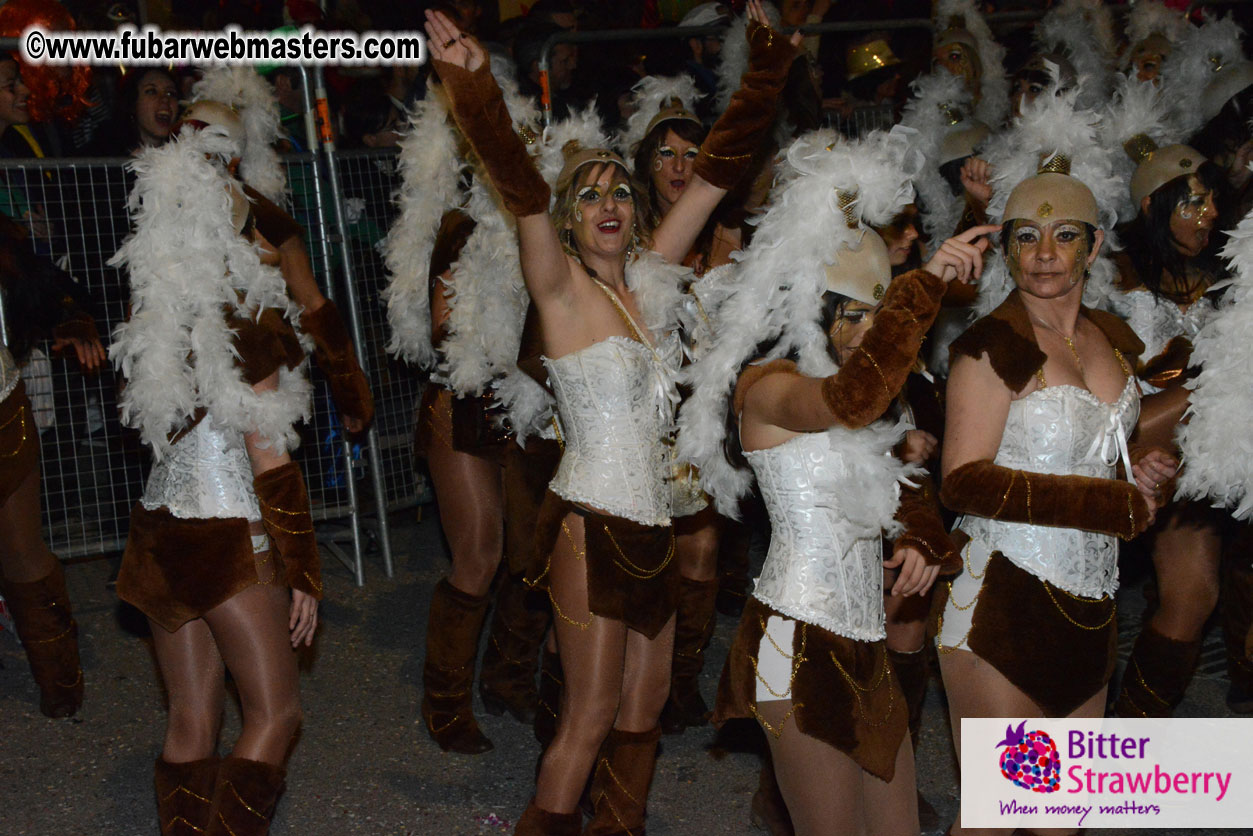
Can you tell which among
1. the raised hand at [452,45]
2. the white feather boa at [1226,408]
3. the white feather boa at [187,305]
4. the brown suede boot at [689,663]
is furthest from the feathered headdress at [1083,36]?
the white feather boa at [187,305]

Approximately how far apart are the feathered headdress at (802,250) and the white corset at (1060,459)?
2.10 feet

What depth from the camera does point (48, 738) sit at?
4.66 meters

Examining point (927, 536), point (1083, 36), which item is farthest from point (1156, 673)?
point (1083, 36)

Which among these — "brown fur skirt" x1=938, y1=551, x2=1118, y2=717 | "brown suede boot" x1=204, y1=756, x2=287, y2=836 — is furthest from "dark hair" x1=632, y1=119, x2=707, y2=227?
"brown suede boot" x1=204, y1=756, x2=287, y2=836

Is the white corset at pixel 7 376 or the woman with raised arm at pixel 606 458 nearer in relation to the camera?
the woman with raised arm at pixel 606 458

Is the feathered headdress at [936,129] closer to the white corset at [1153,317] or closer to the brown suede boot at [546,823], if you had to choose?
the white corset at [1153,317]

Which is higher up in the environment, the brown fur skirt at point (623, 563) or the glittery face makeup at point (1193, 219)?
the glittery face makeup at point (1193, 219)

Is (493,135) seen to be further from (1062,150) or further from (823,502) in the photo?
(1062,150)

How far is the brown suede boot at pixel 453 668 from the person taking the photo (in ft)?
14.7

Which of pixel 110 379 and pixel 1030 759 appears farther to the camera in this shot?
pixel 110 379

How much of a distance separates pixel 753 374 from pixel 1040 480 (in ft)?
2.52

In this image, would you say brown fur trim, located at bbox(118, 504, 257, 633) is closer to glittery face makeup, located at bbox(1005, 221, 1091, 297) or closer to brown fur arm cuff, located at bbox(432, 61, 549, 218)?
brown fur arm cuff, located at bbox(432, 61, 549, 218)

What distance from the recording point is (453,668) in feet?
14.8

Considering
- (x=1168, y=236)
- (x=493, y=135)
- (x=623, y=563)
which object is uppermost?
(x=493, y=135)
